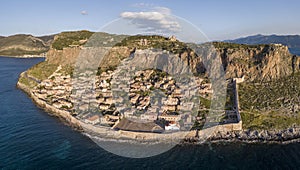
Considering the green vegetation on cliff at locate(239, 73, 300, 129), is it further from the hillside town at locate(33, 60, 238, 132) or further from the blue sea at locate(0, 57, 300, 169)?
the blue sea at locate(0, 57, 300, 169)

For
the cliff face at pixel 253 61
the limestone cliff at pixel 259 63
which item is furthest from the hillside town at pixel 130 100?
the limestone cliff at pixel 259 63

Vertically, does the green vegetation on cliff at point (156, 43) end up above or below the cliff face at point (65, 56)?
above

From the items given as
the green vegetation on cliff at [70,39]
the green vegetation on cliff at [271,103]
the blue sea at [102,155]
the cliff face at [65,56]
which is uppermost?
the green vegetation on cliff at [70,39]

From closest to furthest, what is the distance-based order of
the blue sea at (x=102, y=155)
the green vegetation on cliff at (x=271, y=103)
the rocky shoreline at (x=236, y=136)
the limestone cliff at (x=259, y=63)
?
the blue sea at (x=102, y=155) → the rocky shoreline at (x=236, y=136) → the green vegetation on cliff at (x=271, y=103) → the limestone cliff at (x=259, y=63)

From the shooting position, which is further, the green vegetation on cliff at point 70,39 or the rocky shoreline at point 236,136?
the green vegetation on cliff at point 70,39

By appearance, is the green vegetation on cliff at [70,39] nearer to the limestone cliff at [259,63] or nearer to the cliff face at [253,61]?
the cliff face at [253,61]

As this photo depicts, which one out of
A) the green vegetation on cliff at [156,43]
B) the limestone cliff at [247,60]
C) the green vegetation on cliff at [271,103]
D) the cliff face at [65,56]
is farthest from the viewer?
the cliff face at [65,56]

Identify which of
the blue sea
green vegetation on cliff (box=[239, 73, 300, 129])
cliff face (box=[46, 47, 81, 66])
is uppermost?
cliff face (box=[46, 47, 81, 66])

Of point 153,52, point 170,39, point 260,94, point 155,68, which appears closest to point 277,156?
point 260,94

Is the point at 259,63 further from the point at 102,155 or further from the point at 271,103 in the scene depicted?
the point at 102,155

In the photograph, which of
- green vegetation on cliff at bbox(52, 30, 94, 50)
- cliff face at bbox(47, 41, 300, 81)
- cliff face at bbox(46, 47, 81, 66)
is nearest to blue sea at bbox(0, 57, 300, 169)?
cliff face at bbox(47, 41, 300, 81)
